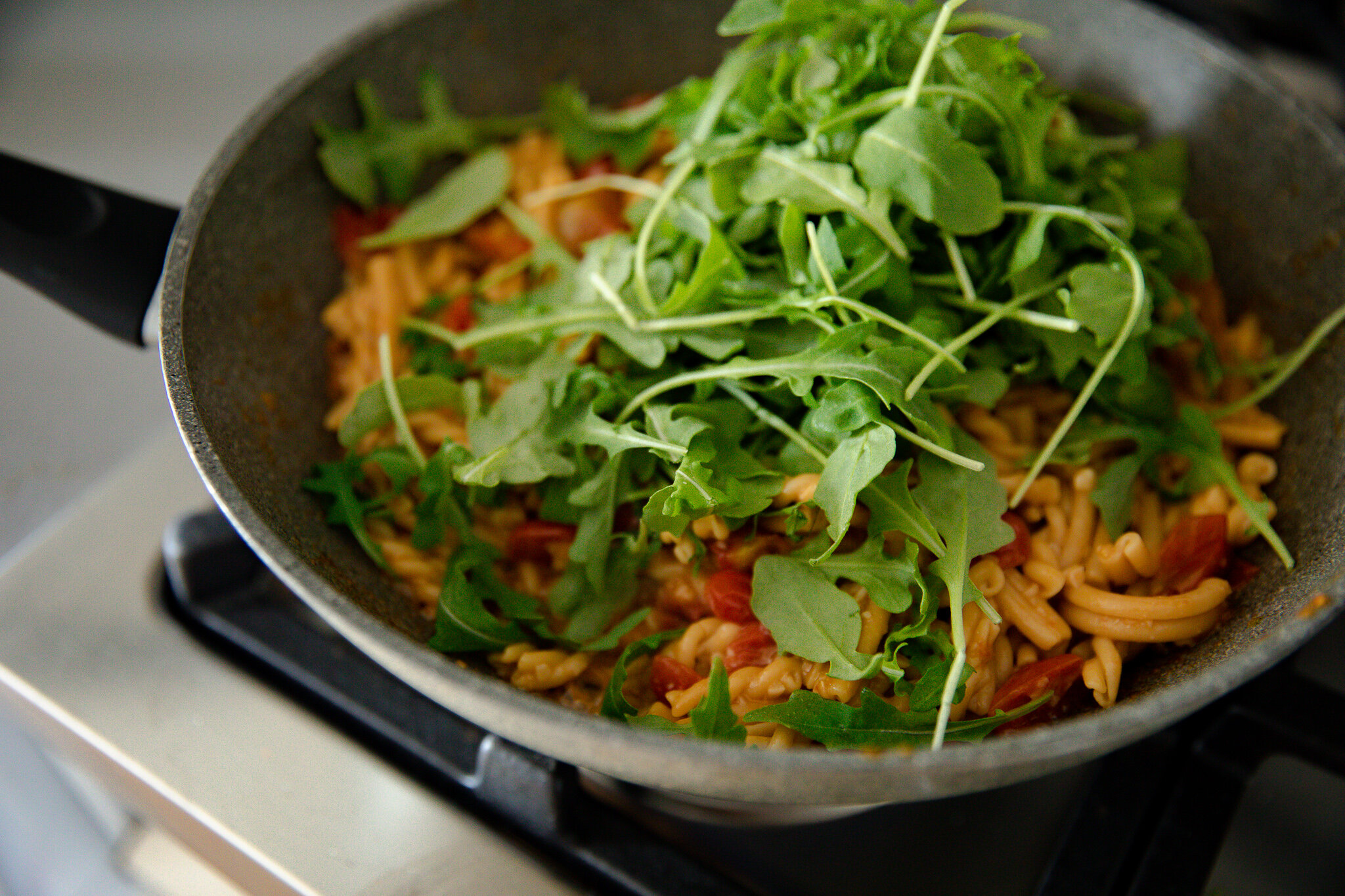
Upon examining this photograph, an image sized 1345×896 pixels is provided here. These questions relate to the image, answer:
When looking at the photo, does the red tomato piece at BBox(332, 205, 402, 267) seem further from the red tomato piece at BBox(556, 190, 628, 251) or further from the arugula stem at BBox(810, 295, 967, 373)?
the arugula stem at BBox(810, 295, 967, 373)

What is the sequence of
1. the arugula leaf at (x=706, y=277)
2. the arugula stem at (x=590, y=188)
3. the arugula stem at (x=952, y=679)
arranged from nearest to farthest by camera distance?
the arugula stem at (x=952, y=679), the arugula leaf at (x=706, y=277), the arugula stem at (x=590, y=188)

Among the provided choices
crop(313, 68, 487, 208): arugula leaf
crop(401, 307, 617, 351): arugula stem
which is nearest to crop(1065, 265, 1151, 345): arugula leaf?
crop(401, 307, 617, 351): arugula stem

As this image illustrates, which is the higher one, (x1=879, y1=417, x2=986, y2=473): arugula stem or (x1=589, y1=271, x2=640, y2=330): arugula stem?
(x1=879, y1=417, x2=986, y2=473): arugula stem

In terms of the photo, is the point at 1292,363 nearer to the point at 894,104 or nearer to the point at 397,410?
the point at 894,104

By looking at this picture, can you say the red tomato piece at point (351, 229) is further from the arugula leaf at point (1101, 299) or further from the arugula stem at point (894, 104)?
the arugula leaf at point (1101, 299)

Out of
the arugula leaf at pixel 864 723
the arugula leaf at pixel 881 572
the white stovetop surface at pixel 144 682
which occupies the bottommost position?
the white stovetop surface at pixel 144 682

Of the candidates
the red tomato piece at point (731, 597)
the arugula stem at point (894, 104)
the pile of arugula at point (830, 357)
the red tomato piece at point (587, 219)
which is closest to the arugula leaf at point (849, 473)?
the pile of arugula at point (830, 357)

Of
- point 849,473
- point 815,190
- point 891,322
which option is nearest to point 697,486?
point 849,473
